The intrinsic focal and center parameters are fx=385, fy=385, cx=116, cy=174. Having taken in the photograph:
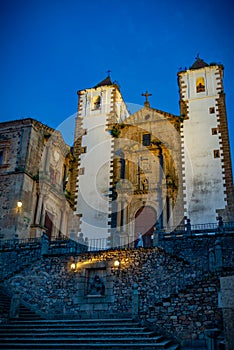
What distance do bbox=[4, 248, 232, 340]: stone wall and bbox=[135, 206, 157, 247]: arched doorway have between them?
559 centimetres

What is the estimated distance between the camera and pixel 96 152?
24438 millimetres

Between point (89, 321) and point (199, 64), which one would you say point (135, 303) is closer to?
point (89, 321)

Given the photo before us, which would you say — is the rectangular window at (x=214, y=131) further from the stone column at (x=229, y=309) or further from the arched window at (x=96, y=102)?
the stone column at (x=229, y=309)

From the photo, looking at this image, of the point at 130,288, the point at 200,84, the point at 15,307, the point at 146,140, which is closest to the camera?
the point at 15,307

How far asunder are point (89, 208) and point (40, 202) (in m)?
2.87

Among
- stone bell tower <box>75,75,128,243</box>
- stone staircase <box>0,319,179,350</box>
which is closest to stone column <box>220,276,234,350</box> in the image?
stone staircase <box>0,319,179,350</box>

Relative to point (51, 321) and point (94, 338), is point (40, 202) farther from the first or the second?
point (94, 338)

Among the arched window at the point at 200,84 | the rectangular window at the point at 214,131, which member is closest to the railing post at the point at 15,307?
the rectangular window at the point at 214,131

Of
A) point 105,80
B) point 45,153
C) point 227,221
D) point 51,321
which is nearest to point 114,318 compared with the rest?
point 51,321

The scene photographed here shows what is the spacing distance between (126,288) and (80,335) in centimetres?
390

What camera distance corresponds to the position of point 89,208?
22.8 metres

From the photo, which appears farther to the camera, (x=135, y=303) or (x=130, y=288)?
(x=130, y=288)

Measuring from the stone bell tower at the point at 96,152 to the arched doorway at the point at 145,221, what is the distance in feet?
5.36

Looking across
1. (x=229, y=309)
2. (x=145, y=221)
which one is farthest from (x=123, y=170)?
(x=229, y=309)
